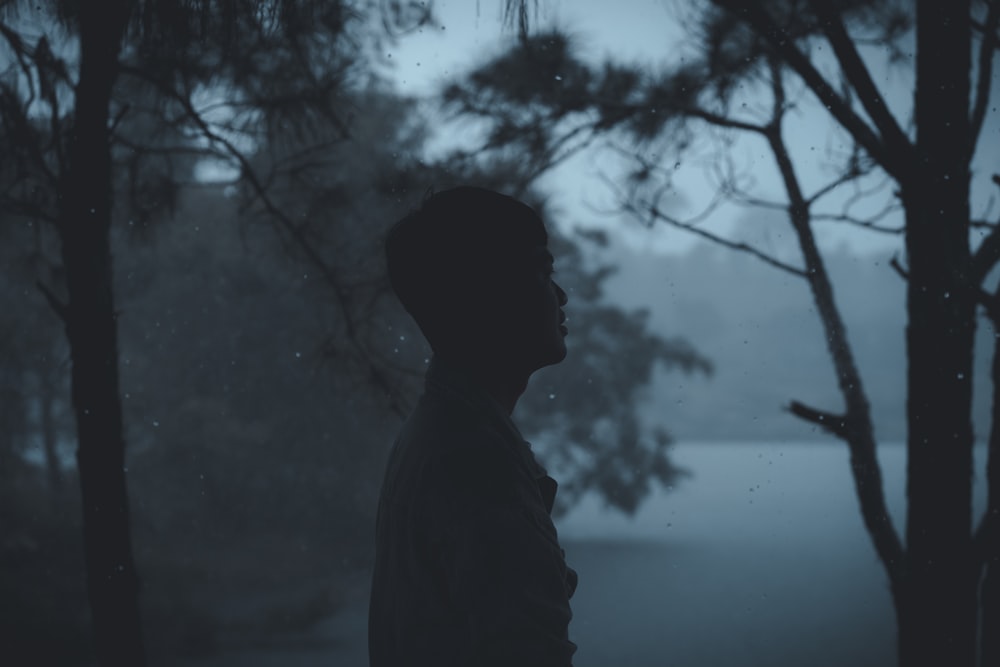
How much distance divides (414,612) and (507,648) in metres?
0.14

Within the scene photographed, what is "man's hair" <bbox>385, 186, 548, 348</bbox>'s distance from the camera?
854 mm

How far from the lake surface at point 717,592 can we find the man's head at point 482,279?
194 inches

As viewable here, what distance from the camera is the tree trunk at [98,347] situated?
7.55 ft

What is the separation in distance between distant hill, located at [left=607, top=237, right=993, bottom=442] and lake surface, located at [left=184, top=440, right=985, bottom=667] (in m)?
5.27

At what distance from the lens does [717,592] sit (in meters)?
13.4

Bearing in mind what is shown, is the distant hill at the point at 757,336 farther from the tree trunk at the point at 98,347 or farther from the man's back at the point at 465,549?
the man's back at the point at 465,549

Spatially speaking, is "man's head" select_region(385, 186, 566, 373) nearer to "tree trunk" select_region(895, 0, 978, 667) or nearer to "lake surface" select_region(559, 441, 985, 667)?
"tree trunk" select_region(895, 0, 978, 667)

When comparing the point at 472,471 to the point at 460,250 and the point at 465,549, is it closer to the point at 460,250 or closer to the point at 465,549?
the point at 465,549

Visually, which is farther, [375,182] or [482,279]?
[375,182]

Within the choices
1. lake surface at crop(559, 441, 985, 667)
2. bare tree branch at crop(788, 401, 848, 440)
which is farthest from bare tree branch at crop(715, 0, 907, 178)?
lake surface at crop(559, 441, 985, 667)

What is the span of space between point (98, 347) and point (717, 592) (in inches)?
493

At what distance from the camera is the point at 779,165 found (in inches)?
114

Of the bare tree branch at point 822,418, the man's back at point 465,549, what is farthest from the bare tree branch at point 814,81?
the man's back at point 465,549

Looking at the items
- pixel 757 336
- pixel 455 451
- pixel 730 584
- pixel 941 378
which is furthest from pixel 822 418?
pixel 757 336
